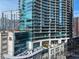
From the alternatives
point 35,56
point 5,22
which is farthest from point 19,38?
point 5,22

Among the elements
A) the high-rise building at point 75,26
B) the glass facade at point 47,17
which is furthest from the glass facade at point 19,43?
the high-rise building at point 75,26

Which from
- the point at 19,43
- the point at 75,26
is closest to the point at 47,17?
the point at 75,26

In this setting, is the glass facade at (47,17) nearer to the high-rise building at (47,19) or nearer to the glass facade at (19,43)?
the high-rise building at (47,19)

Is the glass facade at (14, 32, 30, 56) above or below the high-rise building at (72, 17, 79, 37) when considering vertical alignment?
below

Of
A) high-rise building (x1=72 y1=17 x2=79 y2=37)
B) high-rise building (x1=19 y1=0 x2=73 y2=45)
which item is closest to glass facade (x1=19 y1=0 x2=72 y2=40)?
high-rise building (x1=19 y1=0 x2=73 y2=45)

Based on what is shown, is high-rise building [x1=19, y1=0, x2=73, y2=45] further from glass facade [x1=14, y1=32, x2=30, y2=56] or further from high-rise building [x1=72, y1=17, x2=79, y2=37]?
glass facade [x1=14, y1=32, x2=30, y2=56]

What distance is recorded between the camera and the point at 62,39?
8711 millimetres

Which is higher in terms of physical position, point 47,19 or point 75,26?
point 47,19

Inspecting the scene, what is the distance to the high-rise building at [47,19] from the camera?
282 inches

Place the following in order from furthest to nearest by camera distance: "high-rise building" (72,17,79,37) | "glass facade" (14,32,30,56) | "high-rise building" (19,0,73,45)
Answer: "high-rise building" (72,17,79,37) → "high-rise building" (19,0,73,45) → "glass facade" (14,32,30,56)

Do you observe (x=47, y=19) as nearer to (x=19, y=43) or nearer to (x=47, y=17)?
(x=47, y=17)

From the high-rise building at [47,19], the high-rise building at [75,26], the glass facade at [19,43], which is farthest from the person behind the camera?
the high-rise building at [75,26]

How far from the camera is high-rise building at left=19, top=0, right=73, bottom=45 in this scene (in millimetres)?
7160

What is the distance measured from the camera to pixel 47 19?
26.6 feet
